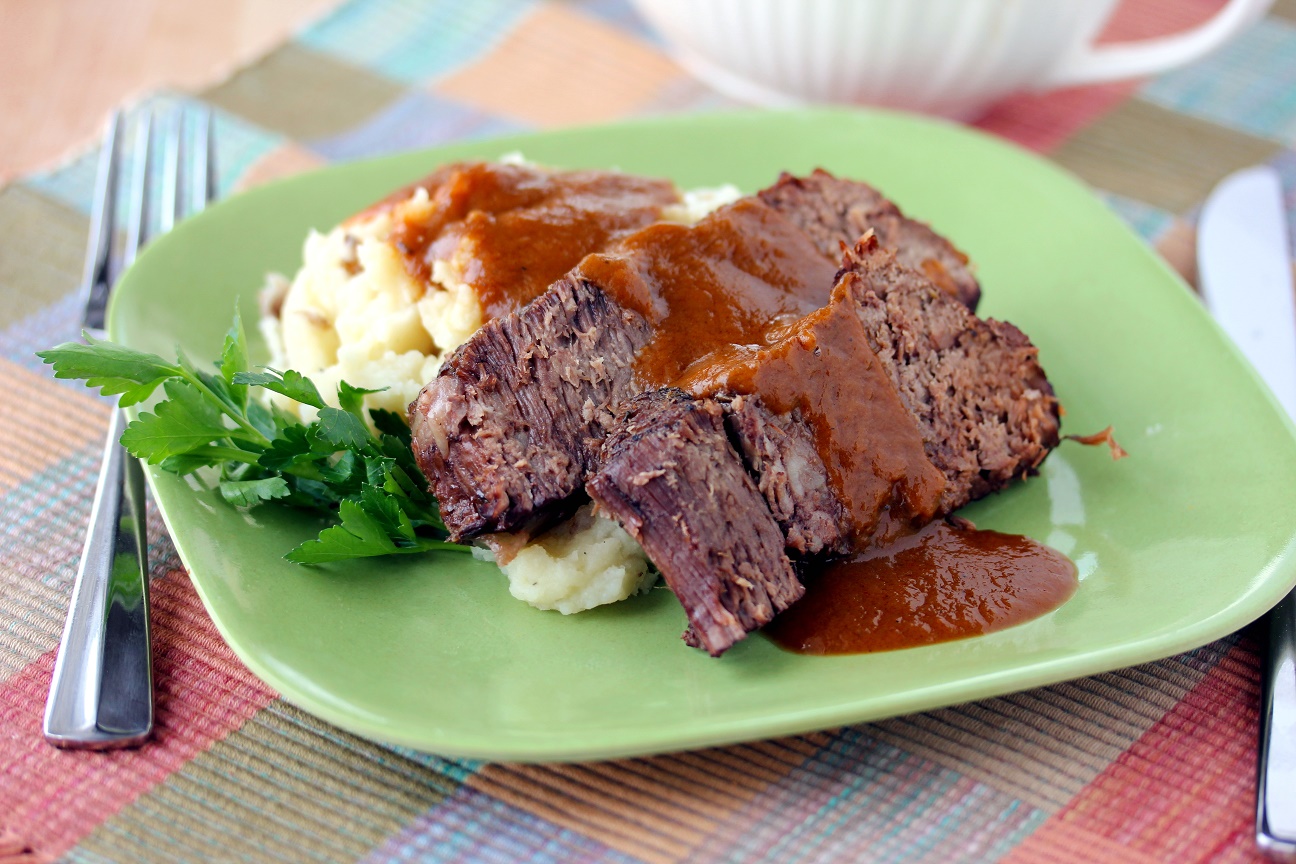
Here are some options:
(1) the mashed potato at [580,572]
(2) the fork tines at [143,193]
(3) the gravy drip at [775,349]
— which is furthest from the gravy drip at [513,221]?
(2) the fork tines at [143,193]

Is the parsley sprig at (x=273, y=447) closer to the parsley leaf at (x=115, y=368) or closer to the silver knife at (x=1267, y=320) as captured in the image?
the parsley leaf at (x=115, y=368)

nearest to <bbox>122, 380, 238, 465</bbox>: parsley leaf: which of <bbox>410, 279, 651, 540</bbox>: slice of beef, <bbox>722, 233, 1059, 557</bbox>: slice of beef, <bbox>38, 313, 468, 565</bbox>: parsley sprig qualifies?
<bbox>38, 313, 468, 565</bbox>: parsley sprig

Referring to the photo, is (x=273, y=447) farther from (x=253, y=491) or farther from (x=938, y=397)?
(x=938, y=397)

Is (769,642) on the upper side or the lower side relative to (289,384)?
lower

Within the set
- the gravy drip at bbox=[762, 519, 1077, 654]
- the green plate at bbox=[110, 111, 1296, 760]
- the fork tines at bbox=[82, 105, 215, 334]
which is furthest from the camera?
the fork tines at bbox=[82, 105, 215, 334]

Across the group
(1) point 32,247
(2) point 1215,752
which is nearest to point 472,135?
(1) point 32,247

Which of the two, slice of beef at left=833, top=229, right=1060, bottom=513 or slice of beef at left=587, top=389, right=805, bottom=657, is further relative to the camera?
slice of beef at left=833, top=229, right=1060, bottom=513

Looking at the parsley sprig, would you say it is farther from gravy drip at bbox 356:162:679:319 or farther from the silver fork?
gravy drip at bbox 356:162:679:319

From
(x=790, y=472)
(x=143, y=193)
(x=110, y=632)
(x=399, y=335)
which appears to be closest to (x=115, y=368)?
(x=110, y=632)
